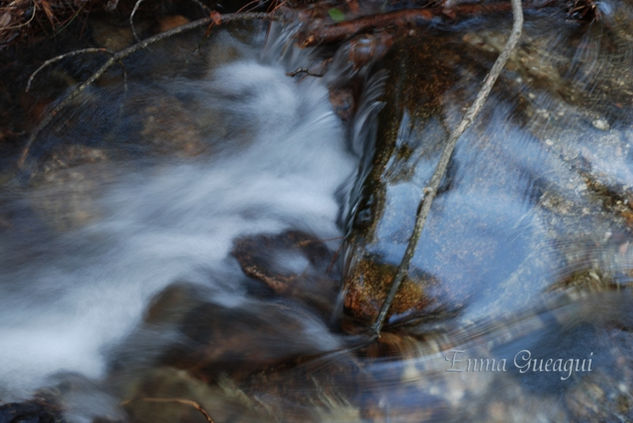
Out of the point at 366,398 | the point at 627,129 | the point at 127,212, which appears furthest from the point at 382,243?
the point at 127,212

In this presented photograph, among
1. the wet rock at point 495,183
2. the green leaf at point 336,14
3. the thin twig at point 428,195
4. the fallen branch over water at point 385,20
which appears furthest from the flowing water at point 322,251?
the green leaf at point 336,14

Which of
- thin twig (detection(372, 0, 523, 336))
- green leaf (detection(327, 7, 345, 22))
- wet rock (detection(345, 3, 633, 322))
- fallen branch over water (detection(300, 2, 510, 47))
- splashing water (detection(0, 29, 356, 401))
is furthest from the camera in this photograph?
green leaf (detection(327, 7, 345, 22))

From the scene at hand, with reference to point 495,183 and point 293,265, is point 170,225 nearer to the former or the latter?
point 293,265

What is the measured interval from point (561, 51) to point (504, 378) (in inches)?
86.5

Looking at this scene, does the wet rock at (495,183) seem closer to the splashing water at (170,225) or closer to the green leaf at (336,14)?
the splashing water at (170,225)

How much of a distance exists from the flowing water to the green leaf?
1.71ft

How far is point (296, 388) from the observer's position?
106 inches

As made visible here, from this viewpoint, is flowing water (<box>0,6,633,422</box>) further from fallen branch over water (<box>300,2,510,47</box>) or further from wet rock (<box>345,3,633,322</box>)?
fallen branch over water (<box>300,2,510,47</box>)

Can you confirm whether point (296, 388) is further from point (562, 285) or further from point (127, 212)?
point (127, 212)

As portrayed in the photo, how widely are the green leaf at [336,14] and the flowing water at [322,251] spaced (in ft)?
1.71

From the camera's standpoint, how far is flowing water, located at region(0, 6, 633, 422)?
2.64 metres

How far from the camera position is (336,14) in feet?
13.9

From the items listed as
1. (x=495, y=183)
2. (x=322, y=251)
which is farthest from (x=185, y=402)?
(x=495, y=183)

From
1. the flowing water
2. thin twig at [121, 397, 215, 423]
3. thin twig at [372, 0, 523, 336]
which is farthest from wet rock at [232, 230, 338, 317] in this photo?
thin twig at [121, 397, 215, 423]
